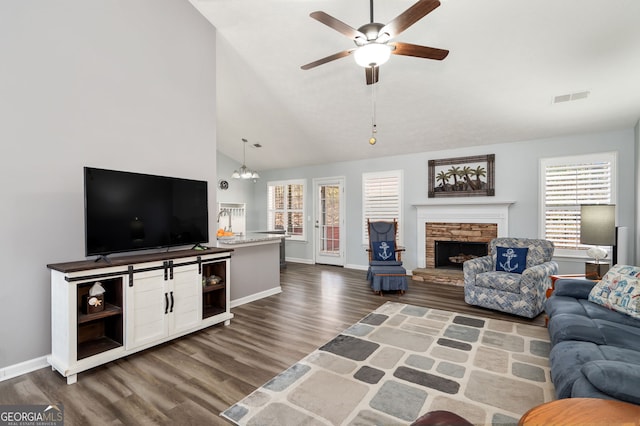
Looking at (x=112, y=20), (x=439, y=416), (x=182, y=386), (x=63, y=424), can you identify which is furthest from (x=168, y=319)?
(x=112, y=20)

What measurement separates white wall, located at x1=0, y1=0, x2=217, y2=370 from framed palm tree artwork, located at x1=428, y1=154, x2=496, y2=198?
452 centimetres

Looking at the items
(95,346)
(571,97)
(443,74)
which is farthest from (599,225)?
(95,346)

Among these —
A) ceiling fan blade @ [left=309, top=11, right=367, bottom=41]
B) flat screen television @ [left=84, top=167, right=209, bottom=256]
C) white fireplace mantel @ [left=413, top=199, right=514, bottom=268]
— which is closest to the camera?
ceiling fan blade @ [left=309, top=11, right=367, bottom=41]

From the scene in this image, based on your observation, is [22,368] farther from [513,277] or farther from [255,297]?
[513,277]

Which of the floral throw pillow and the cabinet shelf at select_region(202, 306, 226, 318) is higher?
the floral throw pillow

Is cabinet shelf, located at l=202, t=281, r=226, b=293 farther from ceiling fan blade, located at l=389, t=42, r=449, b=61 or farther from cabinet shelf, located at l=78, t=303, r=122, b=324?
ceiling fan blade, located at l=389, t=42, r=449, b=61

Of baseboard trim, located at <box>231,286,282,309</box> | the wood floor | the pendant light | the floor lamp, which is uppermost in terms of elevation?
the pendant light

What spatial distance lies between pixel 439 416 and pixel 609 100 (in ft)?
15.0

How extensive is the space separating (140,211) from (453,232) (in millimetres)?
5072

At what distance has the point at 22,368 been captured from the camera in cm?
241

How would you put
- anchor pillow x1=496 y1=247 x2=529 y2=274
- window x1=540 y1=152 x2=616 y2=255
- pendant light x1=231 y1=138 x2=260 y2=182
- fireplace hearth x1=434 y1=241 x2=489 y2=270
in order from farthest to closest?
pendant light x1=231 y1=138 x2=260 y2=182, fireplace hearth x1=434 y1=241 x2=489 y2=270, window x1=540 y1=152 x2=616 y2=255, anchor pillow x1=496 y1=247 x2=529 y2=274

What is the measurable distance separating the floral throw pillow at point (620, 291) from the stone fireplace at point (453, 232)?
253 centimetres

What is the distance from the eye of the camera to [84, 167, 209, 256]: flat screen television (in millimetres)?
2529

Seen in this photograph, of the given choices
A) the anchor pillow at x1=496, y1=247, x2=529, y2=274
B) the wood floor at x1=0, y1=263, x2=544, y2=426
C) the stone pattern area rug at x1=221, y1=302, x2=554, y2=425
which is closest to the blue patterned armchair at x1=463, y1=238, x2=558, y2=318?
the anchor pillow at x1=496, y1=247, x2=529, y2=274
